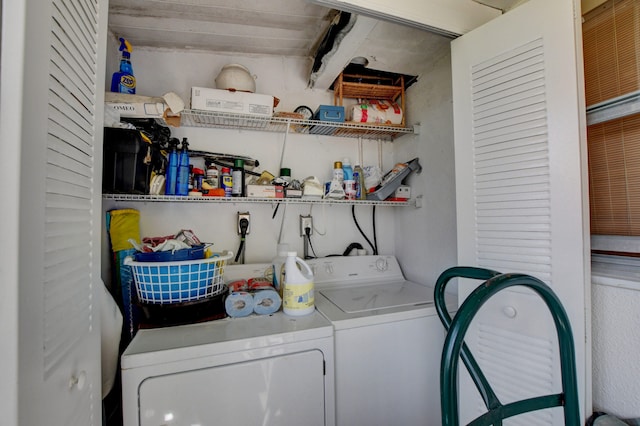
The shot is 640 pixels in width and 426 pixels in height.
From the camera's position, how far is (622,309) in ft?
3.03

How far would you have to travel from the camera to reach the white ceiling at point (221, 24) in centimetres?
153

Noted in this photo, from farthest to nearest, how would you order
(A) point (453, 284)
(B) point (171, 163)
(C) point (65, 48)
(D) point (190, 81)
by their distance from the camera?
(D) point (190, 81) < (A) point (453, 284) < (B) point (171, 163) < (C) point (65, 48)

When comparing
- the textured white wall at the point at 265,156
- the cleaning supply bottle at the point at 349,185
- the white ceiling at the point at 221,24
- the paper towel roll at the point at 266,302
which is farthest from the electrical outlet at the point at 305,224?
the white ceiling at the point at 221,24

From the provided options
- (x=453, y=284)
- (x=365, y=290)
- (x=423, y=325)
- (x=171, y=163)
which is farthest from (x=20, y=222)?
(x=453, y=284)

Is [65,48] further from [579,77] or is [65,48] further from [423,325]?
[423,325]

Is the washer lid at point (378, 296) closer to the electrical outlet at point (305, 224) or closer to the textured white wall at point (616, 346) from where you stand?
the electrical outlet at point (305, 224)

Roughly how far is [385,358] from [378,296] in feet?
1.25

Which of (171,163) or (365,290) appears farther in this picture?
(365,290)

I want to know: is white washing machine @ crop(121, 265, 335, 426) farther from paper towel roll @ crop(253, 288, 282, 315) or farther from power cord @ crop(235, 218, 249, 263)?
power cord @ crop(235, 218, 249, 263)

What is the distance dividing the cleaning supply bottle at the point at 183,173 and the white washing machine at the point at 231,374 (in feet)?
2.44

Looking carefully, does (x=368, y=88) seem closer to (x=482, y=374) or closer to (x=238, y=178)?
(x=238, y=178)

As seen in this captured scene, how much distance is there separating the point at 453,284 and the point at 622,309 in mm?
821

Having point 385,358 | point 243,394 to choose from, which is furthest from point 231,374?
point 385,358

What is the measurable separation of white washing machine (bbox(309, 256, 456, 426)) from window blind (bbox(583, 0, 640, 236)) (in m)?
0.81
